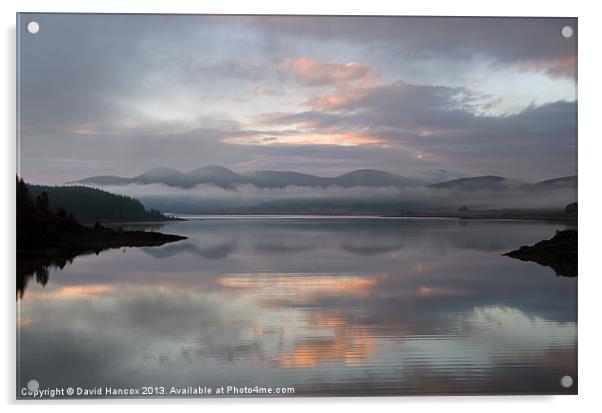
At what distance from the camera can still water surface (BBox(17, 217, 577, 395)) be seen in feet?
9.41

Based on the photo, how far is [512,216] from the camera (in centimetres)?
301

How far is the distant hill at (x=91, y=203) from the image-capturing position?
9.55 feet

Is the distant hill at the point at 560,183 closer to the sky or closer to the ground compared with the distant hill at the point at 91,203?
closer to the sky

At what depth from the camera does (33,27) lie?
9.55 feet

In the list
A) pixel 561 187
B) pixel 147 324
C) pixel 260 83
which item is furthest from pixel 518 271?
pixel 147 324

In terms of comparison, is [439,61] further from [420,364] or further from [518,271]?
[420,364]

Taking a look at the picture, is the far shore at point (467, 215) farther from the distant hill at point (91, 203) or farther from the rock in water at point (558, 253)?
the distant hill at point (91, 203)

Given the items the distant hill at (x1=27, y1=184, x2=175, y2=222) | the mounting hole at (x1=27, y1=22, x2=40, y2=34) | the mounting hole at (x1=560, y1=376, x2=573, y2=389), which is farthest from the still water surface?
the mounting hole at (x1=27, y1=22, x2=40, y2=34)

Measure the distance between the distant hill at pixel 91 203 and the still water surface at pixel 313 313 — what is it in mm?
175

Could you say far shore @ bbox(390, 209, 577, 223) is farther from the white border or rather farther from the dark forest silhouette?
the dark forest silhouette

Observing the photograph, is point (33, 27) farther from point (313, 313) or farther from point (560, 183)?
point (560, 183)

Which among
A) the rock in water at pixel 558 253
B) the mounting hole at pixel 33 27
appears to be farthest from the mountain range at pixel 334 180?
the mounting hole at pixel 33 27

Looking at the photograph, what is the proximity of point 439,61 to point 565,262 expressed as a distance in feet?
3.94
